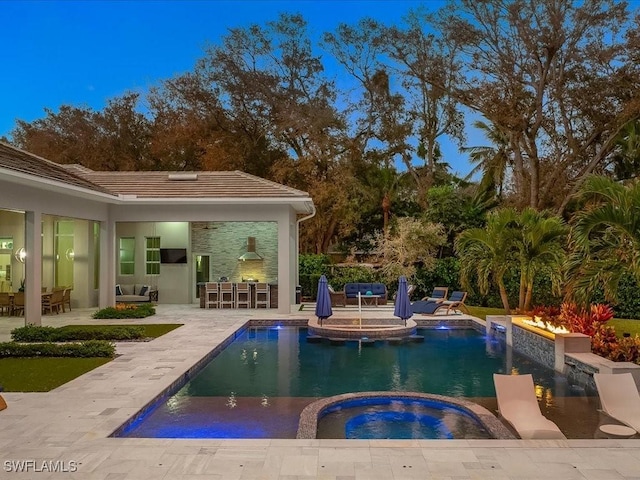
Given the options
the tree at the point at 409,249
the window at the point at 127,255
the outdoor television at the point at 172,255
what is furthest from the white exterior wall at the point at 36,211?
the tree at the point at 409,249

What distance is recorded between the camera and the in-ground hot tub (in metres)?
6.68

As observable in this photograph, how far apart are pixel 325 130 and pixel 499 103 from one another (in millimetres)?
9477

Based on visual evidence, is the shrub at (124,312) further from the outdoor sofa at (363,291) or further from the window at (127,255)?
the outdoor sofa at (363,291)

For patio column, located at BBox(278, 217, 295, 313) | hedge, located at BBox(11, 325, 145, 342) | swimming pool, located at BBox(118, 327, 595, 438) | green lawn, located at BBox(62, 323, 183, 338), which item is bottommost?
swimming pool, located at BBox(118, 327, 595, 438)

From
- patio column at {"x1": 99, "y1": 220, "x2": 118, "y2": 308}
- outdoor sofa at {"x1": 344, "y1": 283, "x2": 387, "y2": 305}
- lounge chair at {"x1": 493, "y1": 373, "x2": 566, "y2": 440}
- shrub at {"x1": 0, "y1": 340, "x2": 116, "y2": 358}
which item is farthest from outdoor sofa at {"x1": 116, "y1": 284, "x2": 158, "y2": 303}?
lounge chair at {"x1": 493, "y1": 373, "x2": 566, "y2": 440}

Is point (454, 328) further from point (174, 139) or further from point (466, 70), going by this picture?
point (174, 139)

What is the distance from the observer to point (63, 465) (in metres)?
5.10

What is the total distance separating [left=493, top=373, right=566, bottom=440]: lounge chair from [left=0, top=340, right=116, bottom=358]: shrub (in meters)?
7.11

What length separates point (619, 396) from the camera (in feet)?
23.8

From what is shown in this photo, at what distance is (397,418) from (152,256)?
1646cm

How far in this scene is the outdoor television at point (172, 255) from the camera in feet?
70.7

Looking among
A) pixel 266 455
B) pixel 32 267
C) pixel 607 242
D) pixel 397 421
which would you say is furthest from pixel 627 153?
pixel 266 455

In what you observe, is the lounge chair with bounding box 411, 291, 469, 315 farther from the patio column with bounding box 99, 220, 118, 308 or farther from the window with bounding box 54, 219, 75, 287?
the window with bounding box 54, 219, 75, 287

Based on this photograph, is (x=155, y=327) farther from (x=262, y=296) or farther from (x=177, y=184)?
(x=177, y=184)
